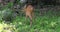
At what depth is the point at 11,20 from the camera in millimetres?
9406

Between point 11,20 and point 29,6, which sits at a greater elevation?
point 29,6

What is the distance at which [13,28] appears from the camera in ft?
26.5

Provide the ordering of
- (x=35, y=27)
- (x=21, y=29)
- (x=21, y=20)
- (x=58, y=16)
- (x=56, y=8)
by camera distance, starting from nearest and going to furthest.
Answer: (x=21, y=29)
(x=35, y=27)
(x=21, y=20)
(x=58, y=16)
(x=56, y=8)

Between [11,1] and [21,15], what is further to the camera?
[11,1]

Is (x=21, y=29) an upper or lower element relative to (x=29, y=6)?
lower

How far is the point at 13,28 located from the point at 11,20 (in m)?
1.35

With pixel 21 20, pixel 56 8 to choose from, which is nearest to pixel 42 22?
pixel 21 20

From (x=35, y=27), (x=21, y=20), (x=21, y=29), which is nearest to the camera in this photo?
(x=21, y=29)

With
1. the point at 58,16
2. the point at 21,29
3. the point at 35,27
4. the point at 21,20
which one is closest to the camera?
the point at 21,29

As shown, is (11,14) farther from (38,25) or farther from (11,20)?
(38,25)

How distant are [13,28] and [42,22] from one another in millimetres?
1401

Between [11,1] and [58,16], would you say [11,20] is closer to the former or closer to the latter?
[58,16]

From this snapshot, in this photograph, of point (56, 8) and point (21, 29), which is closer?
point (21, 29)

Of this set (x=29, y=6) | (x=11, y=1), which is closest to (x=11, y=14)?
(x=29, y=6)
